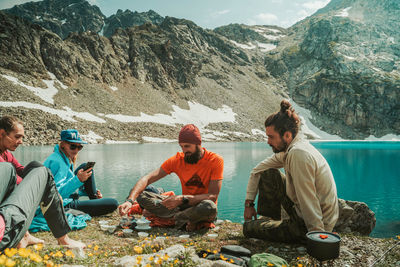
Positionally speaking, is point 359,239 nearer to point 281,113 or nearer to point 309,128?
point 281,113

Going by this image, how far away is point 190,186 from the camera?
267 inches

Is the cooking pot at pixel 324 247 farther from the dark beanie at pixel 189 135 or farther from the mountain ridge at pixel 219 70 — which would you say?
the mountain ridge at pixel 219 70

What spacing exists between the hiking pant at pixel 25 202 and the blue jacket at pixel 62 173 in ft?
6.50

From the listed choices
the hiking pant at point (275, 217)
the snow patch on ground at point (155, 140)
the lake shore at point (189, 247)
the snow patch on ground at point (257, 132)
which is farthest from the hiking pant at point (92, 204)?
the snow patch on ground at point (257, 132)

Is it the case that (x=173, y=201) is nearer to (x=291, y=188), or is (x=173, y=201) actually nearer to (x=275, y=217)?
(x=275, y=217)

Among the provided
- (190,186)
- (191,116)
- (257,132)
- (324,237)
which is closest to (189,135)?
(190,186)

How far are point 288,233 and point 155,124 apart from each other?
78.9 meters

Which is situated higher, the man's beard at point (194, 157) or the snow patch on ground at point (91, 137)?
the man's beard at point (194, 157)

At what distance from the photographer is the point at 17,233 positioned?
107 inches

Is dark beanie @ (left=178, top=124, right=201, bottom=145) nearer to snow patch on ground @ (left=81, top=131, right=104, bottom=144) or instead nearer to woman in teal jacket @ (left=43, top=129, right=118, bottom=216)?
woman in teal jacket @ (left=43, top=129, right=118, bottom=216)

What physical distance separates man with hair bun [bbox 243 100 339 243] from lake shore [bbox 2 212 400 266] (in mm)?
330

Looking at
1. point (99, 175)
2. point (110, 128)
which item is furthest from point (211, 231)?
point (110, 128)

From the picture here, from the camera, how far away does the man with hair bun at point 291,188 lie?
14.1 ft

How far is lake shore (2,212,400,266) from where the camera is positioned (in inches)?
142
